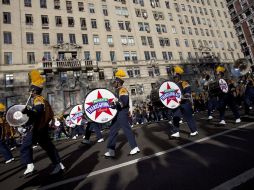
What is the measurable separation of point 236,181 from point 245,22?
229ft

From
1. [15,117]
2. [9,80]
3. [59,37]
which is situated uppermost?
[59,37]

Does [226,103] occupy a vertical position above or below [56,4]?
below

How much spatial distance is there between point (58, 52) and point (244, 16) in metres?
55.4

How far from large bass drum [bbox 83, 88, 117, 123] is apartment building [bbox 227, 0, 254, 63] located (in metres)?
64.5

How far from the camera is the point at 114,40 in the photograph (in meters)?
36.7

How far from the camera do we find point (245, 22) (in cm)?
6009

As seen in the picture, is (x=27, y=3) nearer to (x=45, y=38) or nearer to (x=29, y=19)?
(x=29, y=19)

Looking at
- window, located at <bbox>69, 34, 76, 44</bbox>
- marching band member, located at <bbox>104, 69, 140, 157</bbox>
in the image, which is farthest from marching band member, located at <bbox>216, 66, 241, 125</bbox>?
window, located at <bbox>69, 34, 76, 44</bbox>

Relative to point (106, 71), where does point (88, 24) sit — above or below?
above

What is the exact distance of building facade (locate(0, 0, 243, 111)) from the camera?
29.8 meters

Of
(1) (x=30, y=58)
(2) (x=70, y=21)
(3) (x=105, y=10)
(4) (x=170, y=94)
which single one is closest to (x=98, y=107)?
(4) (x=170, y=94)

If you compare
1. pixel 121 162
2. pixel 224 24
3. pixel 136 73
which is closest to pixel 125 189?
pixel 121 162

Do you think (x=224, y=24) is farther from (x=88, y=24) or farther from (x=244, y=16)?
(x=88, y=24)

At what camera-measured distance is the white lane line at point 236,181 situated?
8.40 feet
